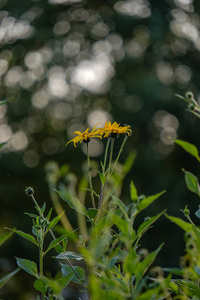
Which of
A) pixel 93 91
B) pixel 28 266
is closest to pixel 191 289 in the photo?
pixel 28 266

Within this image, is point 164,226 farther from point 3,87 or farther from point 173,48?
point 3,87

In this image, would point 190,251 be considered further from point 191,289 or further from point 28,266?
point 28,266

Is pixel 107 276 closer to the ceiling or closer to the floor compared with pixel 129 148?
closer to the ceiling

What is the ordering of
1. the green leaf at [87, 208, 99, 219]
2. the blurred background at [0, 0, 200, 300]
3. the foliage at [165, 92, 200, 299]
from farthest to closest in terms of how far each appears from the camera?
the blurred background at [0, 0, 200, 300]
the green leaf at [87, 208, 99, 219]
the foliage at [165, 92, 200, 299]

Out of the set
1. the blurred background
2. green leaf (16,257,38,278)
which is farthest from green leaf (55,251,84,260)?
the blurred background

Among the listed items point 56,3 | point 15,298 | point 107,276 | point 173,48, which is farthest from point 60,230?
point 56,3

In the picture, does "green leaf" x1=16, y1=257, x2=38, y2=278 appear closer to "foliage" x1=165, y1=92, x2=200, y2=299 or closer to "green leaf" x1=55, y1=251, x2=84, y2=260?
"green leaf" x1=55, y1=251, x2=84, y2=260

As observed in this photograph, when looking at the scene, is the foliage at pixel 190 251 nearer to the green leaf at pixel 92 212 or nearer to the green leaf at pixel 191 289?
the green leaf at pixel 191 289

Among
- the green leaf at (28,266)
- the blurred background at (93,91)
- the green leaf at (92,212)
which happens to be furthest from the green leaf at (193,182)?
the blurred background at (93,91)
